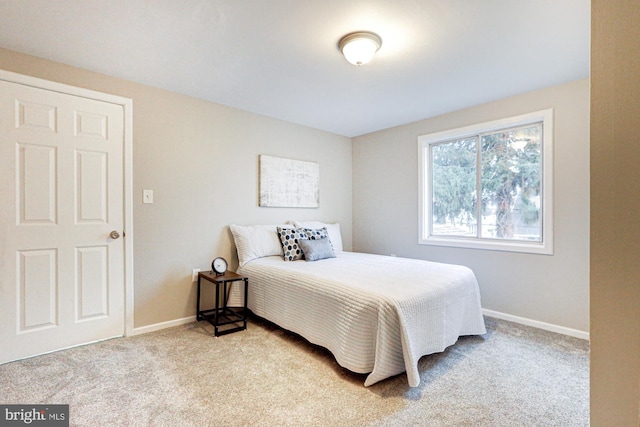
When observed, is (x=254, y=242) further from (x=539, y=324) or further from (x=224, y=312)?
(x=539, y=324)

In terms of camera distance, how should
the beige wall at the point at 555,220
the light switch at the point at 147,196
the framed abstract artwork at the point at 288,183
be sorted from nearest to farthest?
the beige wall at the point at 555,220 < the light switch at the point at 147,196 < the framed abstract artwork at the point at 288,183

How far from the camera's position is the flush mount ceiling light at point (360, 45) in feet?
6.39

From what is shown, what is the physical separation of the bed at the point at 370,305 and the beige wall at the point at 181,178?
21.0 inches

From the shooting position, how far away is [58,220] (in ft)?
7.68

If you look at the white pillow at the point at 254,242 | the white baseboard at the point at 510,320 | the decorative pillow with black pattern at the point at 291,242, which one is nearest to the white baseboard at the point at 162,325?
the white baseboard at the point at 510,320

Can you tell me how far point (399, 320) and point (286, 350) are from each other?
102 centimetres

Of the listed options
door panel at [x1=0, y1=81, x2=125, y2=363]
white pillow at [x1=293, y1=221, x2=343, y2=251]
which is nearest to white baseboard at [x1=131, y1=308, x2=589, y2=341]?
A: door panel at [x1=0, y1=81, x2=125, y2=363]

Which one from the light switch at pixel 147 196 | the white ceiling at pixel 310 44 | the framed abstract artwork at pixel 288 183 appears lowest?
the light switch at pixel 147 196

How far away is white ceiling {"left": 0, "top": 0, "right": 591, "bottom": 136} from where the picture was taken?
1722mm

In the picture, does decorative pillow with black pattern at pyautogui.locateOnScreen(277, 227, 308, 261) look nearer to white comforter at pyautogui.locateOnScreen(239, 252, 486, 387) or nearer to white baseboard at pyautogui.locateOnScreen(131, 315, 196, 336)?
white comforter at pyautogui.locateOnScreen(239, 252, 486, 387)

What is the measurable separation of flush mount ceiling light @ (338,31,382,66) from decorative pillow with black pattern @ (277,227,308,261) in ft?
5.98

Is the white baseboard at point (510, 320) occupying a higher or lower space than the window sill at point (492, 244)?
lower

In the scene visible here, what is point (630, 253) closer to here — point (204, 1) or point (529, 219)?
point (204, 1)

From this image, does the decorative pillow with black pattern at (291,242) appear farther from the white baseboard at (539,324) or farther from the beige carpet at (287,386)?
the white baseboard at (539,324)
